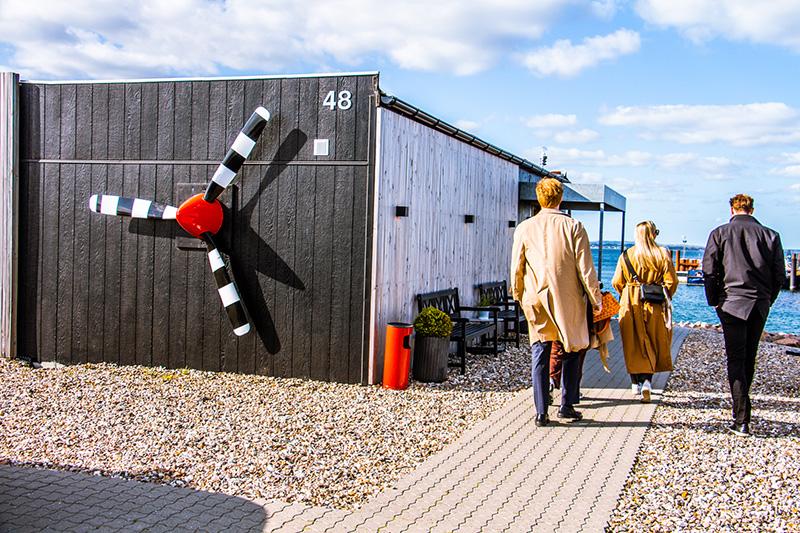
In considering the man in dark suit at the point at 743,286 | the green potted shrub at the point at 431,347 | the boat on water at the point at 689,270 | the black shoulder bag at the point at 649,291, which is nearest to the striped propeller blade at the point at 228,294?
the green potted shrub at the point at 431,347

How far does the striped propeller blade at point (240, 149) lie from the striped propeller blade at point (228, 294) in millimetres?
648

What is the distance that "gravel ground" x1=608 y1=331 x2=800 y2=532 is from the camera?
4434mm

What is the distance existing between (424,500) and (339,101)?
4.61 m

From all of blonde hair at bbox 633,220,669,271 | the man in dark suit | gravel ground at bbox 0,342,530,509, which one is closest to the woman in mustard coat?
blonde hair at bbox 633,220,669,271

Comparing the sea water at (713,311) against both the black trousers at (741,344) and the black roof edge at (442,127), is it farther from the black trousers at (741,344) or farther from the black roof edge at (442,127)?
the black trousers at (741,344)

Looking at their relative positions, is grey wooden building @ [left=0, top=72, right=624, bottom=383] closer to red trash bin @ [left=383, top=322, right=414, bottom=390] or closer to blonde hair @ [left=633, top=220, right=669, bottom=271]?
red trash bin @ [left=383, top=322, right=414, bottom=390]

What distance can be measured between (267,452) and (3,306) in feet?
17.1

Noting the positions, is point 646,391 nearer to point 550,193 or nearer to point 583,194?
point 550,193

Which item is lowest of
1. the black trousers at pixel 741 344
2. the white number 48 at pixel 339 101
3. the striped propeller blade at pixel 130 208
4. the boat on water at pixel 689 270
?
the boat on water at pixel 689 270

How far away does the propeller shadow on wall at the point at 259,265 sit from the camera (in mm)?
8242

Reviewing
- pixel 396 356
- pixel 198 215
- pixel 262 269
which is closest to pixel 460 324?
pixel 396 356

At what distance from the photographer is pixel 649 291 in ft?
24.2

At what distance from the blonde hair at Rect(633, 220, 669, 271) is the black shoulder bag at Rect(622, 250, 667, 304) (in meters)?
0.10

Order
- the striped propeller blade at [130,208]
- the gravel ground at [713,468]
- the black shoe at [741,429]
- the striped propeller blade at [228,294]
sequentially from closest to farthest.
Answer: the gravel ground at [713,468] < the black shoe at [741,429] < the striped propeller blade at [228,294] < the striped propeller blade at [130,208]
